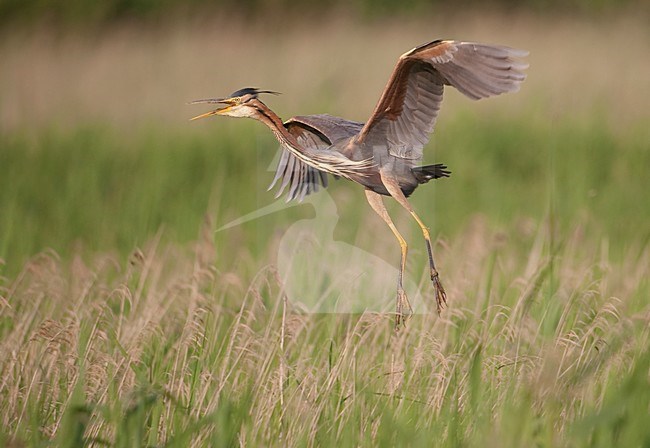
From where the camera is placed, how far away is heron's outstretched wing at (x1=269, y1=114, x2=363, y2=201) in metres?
2.00

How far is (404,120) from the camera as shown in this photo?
6.31 ft

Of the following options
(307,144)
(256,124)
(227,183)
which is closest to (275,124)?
(307,144)

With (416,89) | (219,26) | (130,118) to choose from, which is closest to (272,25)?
(219,26)

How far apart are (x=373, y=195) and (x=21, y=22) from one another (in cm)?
1037

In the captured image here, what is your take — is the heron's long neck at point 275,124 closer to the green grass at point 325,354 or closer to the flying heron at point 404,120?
the flying heron at point 404,120

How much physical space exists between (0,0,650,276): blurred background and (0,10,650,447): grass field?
0.12 feet

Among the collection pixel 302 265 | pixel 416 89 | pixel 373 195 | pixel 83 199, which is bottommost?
pixel 83 199

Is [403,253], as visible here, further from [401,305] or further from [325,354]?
[325,354]

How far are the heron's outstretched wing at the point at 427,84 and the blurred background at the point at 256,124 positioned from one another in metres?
1.36

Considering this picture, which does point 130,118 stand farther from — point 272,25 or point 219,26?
point 272,25

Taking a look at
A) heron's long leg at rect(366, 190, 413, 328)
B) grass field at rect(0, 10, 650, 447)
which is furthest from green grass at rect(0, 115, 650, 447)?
heron's long leg at rect(366, 190, 413, 328)

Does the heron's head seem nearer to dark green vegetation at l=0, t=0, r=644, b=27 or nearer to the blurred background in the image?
the blurred background

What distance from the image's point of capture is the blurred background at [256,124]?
5777 millimetres

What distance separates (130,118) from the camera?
27.2 feet
